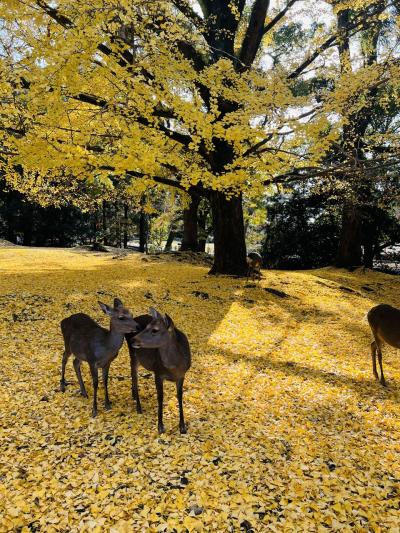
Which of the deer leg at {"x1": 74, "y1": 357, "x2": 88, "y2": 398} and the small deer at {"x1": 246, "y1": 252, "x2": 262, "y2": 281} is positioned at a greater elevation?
the small deer at {"x1": 246, "y1": 252, "x2": 262, "y2": 281}

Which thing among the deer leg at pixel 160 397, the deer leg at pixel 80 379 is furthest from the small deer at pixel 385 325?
the deer leg at pixel 80 379

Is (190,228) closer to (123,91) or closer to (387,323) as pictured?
(123,91)

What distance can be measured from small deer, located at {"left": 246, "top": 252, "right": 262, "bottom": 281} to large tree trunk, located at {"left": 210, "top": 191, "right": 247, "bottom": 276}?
0.27m

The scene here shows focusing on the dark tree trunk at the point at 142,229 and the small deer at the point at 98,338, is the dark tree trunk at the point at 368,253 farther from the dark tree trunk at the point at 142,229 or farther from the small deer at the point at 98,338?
the small deer at the point at 98,338

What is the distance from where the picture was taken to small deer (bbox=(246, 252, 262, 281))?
1369 cm

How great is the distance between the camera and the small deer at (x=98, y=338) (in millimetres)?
4625

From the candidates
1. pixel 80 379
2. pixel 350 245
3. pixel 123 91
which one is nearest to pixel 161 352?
pixel 80 379

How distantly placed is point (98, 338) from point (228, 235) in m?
9.61

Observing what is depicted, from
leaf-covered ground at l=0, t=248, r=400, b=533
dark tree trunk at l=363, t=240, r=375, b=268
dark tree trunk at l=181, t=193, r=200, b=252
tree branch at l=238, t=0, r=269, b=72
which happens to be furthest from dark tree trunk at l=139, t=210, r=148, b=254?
leaf-covered ground at l=0, t=248, r=400, b=533

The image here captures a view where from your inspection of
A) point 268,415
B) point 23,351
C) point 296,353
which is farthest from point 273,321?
point 23,351

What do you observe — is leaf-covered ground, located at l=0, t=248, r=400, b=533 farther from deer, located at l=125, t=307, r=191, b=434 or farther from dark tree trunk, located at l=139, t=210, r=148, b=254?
dark tree trunk, located at l=139, t=210, r=148, b=254

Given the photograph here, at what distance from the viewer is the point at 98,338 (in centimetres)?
485

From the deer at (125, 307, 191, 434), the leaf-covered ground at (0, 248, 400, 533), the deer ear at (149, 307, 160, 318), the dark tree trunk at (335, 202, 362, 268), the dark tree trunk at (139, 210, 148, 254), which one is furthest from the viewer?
the dark tree trunk at (139, 210, 148, 254)

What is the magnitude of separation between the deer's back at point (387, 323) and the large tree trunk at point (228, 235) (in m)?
8.10
